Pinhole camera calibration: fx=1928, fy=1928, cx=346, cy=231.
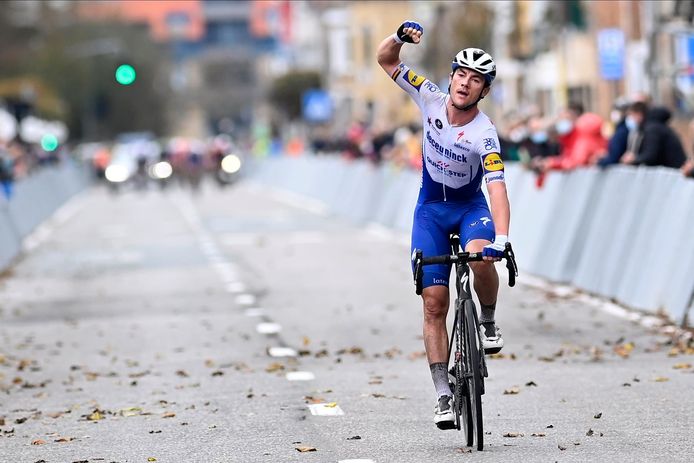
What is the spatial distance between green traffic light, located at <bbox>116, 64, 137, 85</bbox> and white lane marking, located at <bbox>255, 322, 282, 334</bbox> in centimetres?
1874

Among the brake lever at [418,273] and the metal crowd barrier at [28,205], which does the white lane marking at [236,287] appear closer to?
the metal crowd barrier at [28,205]

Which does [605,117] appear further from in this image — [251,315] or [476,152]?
[476,152]

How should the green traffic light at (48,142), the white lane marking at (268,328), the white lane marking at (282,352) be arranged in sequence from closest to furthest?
the white lane marking at (282,352) < the white lane marking at (268,328) < the green traffic light at (48,142)

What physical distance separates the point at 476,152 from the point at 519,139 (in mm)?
16923

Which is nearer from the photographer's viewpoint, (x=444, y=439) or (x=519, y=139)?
(x=444, y=439)

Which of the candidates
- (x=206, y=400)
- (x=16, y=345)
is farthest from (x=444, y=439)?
(x=16, y=345)

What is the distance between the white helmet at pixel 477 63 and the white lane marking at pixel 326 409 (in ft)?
7.54

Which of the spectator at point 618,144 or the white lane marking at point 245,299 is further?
the white lane marking at point 245,299

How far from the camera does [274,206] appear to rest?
154 feet

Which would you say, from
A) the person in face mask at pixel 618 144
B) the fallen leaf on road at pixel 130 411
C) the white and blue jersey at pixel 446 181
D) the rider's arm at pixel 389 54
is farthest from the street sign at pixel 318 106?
the white and blue jersey at pixel 446 181

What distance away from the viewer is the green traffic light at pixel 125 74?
115 feet

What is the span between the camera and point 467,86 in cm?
959

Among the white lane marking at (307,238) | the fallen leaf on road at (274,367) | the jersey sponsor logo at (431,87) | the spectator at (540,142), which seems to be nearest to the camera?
the jersey sponsor logo at (431,87)

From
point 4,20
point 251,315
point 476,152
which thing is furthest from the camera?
point 4,20
